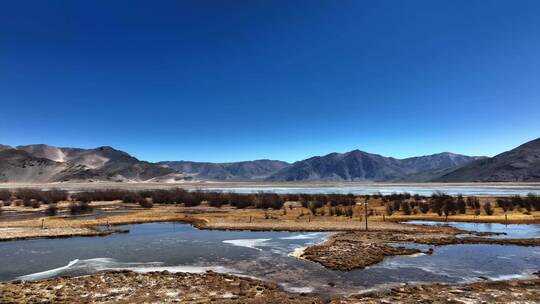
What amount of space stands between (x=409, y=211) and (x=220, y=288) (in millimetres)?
31207

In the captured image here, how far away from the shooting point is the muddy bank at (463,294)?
12867 mm

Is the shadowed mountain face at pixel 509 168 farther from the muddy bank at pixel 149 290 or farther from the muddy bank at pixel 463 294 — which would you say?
the muddy bank at pixel 149 290

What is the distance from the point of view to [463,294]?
13.6 metres

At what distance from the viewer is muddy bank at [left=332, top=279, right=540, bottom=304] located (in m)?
12.9

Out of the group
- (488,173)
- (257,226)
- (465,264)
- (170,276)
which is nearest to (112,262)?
A: (170,276)

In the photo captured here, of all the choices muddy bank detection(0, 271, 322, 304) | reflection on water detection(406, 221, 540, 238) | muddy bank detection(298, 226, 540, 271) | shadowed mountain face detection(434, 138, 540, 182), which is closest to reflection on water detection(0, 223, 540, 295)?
muddy bank detection(298, 226, 540, 271)

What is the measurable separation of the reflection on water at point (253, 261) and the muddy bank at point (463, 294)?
47.0 inches

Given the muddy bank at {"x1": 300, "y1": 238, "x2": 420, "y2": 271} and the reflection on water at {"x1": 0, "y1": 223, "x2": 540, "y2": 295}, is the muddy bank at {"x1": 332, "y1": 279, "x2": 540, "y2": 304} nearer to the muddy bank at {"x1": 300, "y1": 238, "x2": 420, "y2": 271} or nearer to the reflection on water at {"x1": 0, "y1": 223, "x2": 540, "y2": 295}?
the reflection on water at {"x1": 0, "y1": 223, "x2": 540, "y2": 295}

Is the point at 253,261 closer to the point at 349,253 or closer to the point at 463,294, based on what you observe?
the point at 349,253

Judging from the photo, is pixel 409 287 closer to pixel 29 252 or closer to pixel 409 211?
pixel 29 252

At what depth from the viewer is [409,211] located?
4119cm

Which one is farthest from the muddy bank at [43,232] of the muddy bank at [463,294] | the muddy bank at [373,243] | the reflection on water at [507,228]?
the reflection on water at [507,228]

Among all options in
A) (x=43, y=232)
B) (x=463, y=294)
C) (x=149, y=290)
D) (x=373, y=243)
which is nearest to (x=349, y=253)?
(x=373, y=243)

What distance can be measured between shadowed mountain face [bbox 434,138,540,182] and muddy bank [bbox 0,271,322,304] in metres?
164
